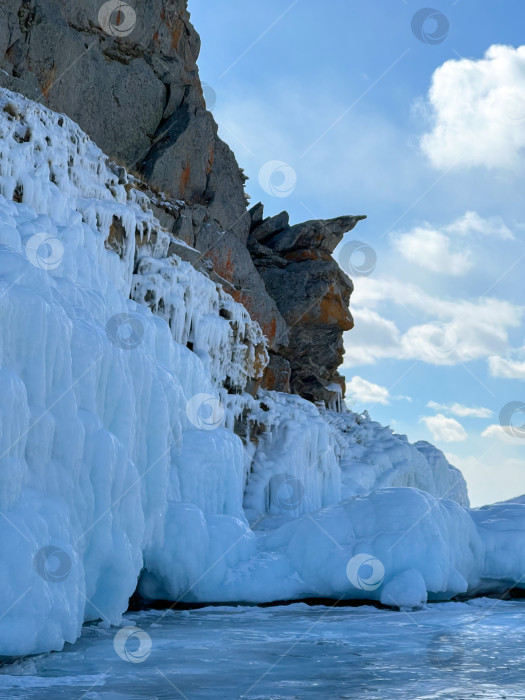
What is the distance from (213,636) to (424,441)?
24756mm

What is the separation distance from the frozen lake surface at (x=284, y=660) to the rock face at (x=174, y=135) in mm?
15313

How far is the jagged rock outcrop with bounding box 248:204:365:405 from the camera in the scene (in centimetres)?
3431

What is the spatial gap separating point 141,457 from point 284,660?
4.34 metres

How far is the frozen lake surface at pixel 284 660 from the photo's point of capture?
6074mm

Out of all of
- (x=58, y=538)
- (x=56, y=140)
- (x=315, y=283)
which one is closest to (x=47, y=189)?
(x=56, y=140)

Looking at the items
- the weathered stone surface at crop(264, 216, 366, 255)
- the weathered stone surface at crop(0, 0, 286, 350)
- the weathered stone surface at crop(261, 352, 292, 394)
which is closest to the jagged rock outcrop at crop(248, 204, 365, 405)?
the weathered stone surface at crop(264, 216, 366, 255)

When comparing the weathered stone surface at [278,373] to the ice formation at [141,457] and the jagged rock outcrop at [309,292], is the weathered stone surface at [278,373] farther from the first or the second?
the ice formation at [141,457]

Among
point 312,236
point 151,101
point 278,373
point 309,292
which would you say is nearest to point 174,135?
point 151,101

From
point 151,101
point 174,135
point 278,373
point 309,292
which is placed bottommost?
point 278,373

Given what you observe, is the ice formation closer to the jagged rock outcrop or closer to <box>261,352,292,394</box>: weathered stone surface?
<box>261,352,292,394</box>: weathered stone surface

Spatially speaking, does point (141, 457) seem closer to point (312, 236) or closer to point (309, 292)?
point (309, 292)

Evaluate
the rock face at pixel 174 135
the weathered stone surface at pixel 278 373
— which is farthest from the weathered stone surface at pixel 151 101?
the weathered stone surface at pixel 278 373

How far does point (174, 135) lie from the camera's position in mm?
28234

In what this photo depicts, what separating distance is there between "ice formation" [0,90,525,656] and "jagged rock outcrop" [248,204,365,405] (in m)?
10.1
